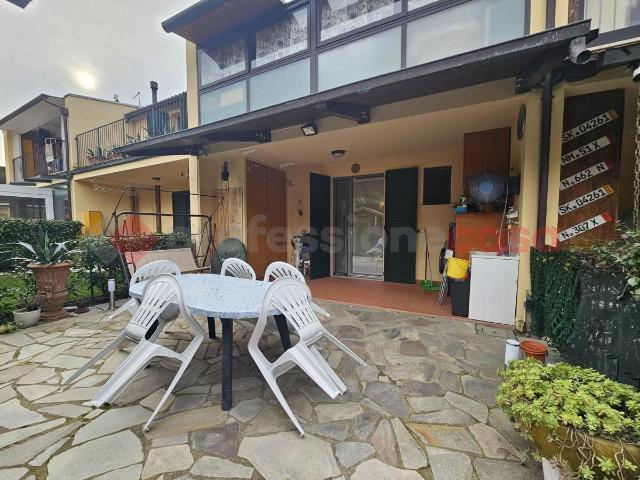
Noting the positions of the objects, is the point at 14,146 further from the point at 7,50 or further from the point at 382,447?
the point at 382,447

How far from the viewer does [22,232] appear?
273 inches

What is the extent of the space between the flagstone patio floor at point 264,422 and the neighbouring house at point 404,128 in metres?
1.97

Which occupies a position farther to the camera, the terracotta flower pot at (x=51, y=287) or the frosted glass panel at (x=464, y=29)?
the terracotta flower pot at (x=51, y=287)

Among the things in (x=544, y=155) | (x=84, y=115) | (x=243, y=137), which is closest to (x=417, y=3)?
(x=544, y=155)

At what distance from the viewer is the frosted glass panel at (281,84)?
174 inches

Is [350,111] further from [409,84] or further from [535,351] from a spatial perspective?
[535,351]

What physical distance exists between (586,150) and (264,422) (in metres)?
4.29

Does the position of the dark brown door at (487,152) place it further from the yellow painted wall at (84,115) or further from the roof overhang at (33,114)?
the roof overhang at (33,114)

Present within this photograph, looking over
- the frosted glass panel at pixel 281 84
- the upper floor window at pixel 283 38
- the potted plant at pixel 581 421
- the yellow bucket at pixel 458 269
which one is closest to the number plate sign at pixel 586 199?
the yellow bucket at pixel 458 269

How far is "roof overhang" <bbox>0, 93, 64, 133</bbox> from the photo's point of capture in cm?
965

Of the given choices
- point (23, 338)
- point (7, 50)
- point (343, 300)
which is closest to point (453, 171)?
point (343, 300)

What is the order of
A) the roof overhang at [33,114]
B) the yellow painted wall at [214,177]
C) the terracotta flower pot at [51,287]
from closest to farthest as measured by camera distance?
the terracotta flower pot at [51,287] < the yellow painted wall at [214,177] < the roof overhang at [33,114]

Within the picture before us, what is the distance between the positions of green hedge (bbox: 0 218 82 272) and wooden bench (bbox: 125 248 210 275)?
2579 millimetres

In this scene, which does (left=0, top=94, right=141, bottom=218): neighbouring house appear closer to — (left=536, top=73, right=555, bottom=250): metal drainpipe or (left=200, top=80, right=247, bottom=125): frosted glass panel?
(left=200, top=80, right=247, bottom=125): frosted glass panel
